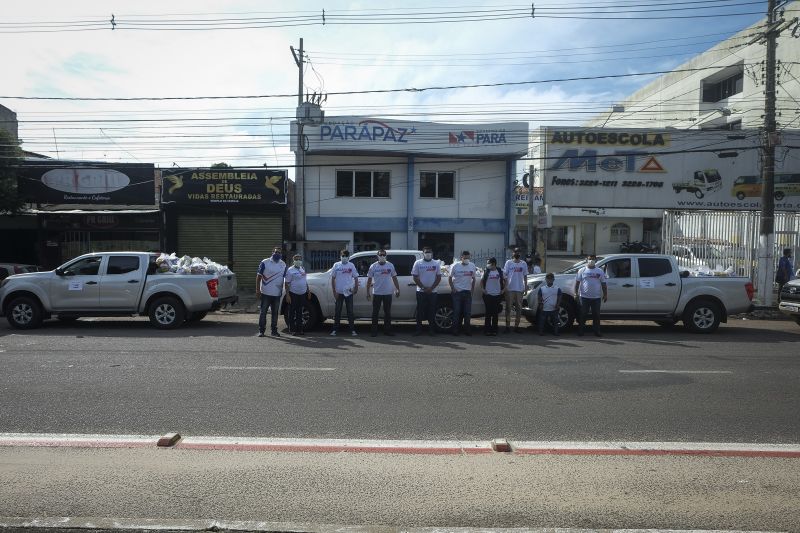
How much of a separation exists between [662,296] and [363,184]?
48.4ft

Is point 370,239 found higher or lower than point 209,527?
higher

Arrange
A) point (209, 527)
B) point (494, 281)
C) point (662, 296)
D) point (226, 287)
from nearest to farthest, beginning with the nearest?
point (209, 527), point (494, 281), point (662, 296), point (226, 287)

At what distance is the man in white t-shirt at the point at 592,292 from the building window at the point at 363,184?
13.8 metres

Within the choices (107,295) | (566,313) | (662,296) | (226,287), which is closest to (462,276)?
(566,313)

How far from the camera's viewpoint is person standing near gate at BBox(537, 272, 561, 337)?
39.8 feet

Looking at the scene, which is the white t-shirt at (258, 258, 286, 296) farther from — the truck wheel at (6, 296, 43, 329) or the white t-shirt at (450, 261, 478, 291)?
the truck wheel at (6, 296, 43, 329)

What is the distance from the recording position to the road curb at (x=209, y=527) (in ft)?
12.0

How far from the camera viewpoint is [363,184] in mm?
25000

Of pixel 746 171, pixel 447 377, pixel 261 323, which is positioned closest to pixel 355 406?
pixel 447 377

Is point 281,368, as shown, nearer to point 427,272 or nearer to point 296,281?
point 296,281

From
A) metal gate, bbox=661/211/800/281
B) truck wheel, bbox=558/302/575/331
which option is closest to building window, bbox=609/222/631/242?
metal gate, bbox=661/211/800/281

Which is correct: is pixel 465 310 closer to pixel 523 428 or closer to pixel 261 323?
pixel 261 323

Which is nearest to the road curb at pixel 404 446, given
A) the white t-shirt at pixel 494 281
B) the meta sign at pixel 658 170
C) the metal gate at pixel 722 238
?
the white t-shirt at pixel 494 281

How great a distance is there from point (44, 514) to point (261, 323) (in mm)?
8128
